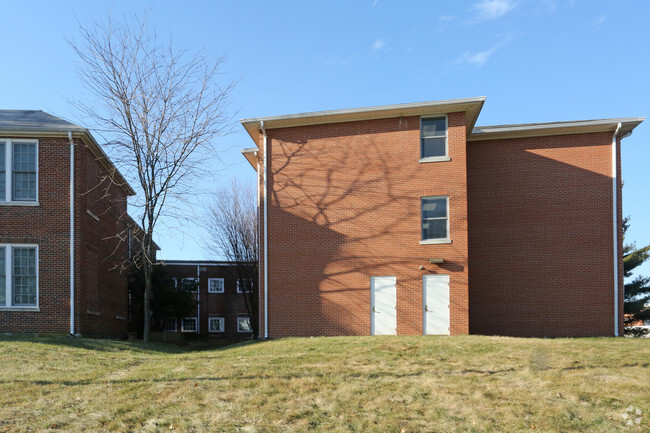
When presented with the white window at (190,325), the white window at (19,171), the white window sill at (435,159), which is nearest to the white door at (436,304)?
the white window sill at (435,159)

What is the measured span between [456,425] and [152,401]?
4.83 metres

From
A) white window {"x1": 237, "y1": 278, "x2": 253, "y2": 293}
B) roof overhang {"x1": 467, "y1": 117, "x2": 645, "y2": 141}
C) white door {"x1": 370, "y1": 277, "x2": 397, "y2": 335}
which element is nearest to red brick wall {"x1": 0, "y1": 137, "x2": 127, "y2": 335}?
white door {"x1": 370, "y1": 277, "x2": 397, "y2": 335}

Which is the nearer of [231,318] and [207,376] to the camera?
[207,376]

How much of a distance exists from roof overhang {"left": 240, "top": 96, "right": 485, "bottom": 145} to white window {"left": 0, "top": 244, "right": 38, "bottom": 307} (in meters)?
8.40

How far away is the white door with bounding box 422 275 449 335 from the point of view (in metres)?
17.7

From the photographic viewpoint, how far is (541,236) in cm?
1948

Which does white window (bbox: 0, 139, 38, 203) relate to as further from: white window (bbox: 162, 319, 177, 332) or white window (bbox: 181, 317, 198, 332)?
white window (bbox: 181, 317, 198, 332)

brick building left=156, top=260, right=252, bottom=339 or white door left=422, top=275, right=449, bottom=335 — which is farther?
brick building left=156, top=260, right=252, bottom=339

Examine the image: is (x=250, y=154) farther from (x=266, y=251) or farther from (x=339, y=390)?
(x=339, y=390)

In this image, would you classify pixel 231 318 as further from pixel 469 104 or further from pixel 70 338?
pixel 469 104

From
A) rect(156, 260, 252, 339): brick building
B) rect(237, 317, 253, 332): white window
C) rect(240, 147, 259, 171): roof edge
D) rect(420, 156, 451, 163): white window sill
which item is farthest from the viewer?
rect(237, 317, 253, 332): white window

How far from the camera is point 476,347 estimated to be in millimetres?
13195

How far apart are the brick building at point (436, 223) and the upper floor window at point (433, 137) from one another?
0.16ft

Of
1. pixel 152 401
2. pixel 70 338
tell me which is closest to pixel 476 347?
pixel 152 401
